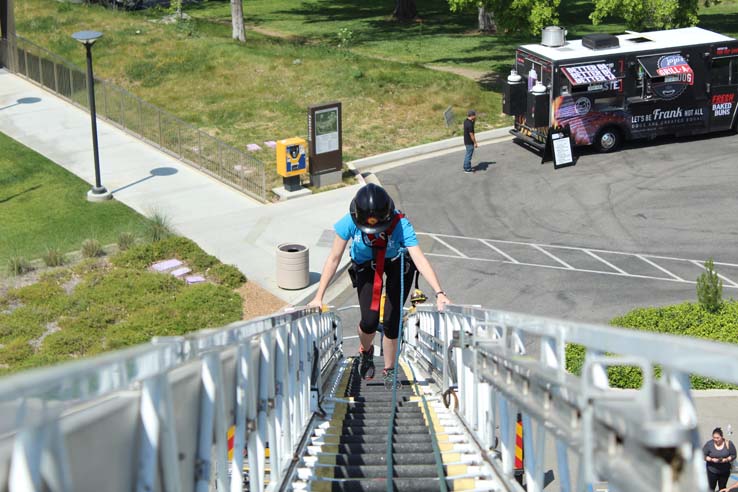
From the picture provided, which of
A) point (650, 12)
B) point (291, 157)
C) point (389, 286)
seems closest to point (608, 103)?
point (650, 12)

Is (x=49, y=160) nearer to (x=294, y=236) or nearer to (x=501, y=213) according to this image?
(x=294, y=236)

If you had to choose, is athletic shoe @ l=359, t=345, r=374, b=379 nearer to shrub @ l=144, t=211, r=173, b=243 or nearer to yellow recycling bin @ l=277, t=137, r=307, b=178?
shrub @ l=144, t=211, r=173, b=243

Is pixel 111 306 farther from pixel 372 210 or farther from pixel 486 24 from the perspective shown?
pixel 486 24

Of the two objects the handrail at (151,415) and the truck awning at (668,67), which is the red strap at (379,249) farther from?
the truck awning at (668,67)

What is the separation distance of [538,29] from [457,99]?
3.26 metres

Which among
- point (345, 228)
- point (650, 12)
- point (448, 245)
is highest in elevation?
point (650, 12)

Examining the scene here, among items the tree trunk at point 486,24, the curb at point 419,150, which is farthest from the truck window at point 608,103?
the tree trunk at point 486,24

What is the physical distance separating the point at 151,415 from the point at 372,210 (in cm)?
495

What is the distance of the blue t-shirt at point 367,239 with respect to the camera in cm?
882

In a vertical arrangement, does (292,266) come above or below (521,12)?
below

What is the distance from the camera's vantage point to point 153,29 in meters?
35.2

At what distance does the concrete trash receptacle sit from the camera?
59.0 feet

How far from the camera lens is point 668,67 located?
84.3 ft

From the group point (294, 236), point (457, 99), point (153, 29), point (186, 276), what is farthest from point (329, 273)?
point (153, 29)
